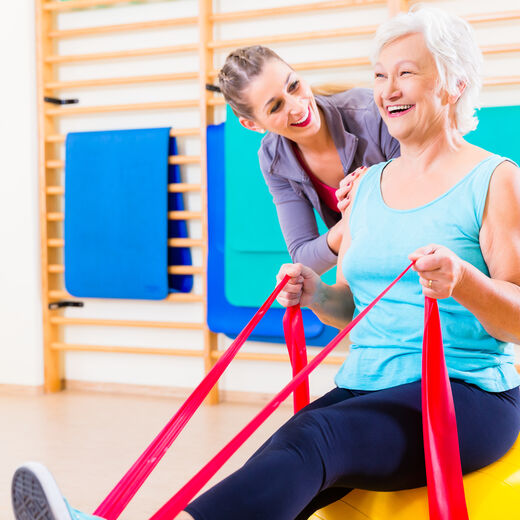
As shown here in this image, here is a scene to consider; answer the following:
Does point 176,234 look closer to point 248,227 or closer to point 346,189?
point 248,227

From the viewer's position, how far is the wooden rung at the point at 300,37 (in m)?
3.51

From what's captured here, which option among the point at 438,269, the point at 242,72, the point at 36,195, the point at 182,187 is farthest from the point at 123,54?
the point at 438,269

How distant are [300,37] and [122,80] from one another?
1044mm

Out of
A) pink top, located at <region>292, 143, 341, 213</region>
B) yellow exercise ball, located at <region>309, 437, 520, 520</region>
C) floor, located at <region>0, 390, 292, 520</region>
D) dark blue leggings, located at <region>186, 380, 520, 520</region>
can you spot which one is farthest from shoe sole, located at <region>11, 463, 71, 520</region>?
floor, located at <region>0, 390, 292, 520</region>

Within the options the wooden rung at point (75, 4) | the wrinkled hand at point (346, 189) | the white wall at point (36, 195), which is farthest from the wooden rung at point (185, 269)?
the wrinkled hand at point (346, 189)

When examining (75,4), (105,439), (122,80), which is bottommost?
(105,439)

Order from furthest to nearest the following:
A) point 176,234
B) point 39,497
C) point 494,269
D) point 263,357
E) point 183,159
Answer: point 176,234, point 183,159, point 263,357, point 494,269, point 39,497

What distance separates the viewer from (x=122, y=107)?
399cm

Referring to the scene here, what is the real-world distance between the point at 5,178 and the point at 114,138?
772mm

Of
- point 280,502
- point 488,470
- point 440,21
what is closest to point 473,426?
point 488,470

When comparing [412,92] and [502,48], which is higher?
[502,48]

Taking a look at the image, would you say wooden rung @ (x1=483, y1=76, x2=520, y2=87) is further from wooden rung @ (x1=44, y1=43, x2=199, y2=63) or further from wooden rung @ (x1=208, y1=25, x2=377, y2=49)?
wooden rung @ (x1=44, y1=43, x2=199, y2=63)

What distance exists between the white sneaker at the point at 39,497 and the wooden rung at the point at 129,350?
2916 mm

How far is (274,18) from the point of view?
3760mm
